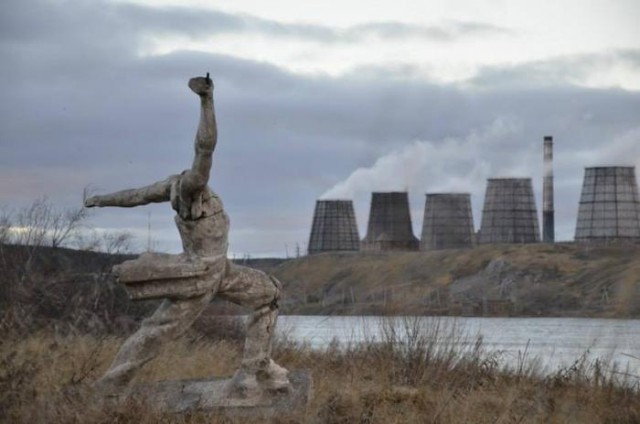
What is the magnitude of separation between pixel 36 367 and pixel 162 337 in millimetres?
1985

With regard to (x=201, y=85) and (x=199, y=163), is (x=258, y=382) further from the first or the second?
(x=201, y=85)

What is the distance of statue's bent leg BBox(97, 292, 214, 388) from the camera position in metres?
11.6

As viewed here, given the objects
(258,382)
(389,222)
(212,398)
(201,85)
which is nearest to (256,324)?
(258,382)

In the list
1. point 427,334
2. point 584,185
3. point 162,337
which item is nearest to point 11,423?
point 162,337

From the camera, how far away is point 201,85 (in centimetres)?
1102

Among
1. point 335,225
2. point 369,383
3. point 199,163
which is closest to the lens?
point 199,163

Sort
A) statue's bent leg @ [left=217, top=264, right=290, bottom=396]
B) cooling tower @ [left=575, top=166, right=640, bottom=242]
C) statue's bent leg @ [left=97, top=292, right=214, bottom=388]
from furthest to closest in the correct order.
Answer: cooling tower @ [left=575, top=166, right=640, bottom=242]
statue's bent leg @ [left=217, top=264, right=290, bottom=396]
statue's bent leg @ [left=97, top=292, right=214, bottom=388]

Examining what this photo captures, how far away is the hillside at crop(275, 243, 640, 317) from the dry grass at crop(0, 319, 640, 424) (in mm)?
56413

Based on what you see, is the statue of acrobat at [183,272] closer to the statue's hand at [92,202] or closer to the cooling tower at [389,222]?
the statue's hand at [92,202]

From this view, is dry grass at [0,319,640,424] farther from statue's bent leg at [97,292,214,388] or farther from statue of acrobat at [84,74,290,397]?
statue of acrobat at [84,74,290,397]

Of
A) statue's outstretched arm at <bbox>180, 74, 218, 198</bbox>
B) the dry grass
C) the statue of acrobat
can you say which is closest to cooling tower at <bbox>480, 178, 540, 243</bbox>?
the dry grass

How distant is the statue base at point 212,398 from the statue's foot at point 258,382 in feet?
0.13

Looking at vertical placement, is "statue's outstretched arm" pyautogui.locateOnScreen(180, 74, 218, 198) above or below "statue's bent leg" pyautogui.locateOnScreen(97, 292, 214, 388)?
above

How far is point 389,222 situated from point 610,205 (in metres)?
24.0
